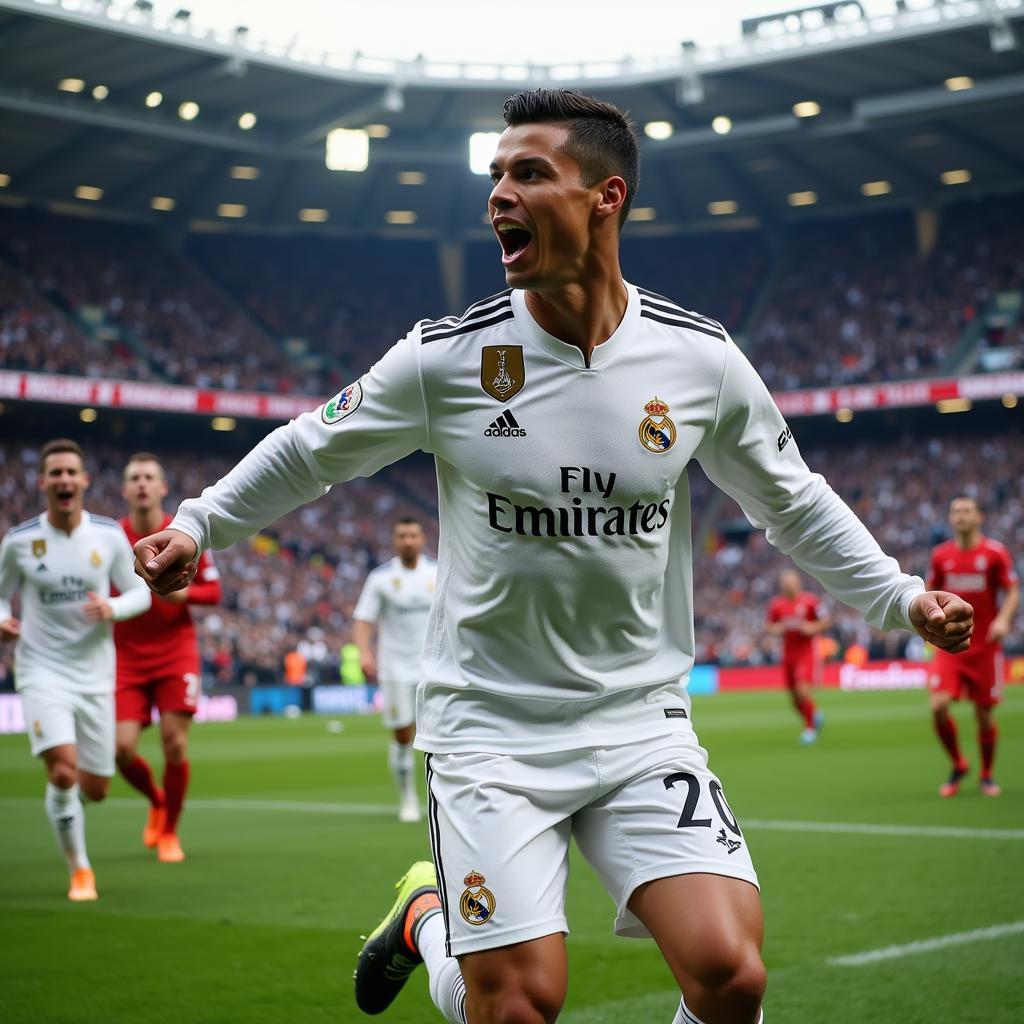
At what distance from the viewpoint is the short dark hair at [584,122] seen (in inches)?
147

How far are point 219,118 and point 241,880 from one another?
3471 cm

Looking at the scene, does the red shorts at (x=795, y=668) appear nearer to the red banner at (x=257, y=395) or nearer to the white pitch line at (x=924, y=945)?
the white pitch line at (x=924, y=945)

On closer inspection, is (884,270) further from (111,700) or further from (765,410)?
(765,410)

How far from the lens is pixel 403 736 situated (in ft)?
40.3

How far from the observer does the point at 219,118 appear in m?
40.8

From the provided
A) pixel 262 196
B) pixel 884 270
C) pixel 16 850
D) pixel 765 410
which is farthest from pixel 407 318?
pixel 765 410

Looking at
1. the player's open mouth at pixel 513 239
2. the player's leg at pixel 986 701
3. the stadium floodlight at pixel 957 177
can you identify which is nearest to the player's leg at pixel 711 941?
the player's open mouth at pixel 513 239

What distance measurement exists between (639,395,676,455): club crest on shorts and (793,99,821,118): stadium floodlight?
3913cm

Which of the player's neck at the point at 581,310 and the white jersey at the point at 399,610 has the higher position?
the player's neck at the point at 581,310

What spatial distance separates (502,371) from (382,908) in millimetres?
5011

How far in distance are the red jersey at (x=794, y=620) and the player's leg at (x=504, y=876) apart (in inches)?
646

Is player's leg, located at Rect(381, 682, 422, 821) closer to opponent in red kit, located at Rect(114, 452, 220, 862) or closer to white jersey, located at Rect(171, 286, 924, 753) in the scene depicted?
opponent in red kit, located at Rect(114, 452, 220, 862)

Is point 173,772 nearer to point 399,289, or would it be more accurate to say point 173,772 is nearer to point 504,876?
point 504,876

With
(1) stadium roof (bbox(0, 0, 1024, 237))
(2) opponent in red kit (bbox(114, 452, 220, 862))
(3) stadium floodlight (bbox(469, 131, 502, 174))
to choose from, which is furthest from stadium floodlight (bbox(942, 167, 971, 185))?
(2) opponent in red kit (bbox(114, 452, 220, 862))
